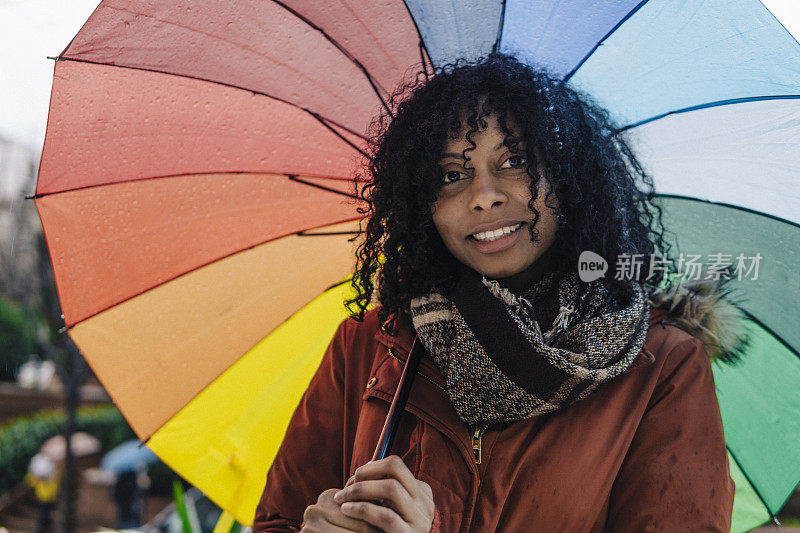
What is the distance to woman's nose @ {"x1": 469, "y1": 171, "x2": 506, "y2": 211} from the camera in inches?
69.3

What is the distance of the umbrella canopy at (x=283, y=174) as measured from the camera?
6.12 feet

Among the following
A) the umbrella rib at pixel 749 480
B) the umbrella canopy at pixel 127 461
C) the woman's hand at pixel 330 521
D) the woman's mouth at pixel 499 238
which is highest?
the woman's mouth at pixel 499 238

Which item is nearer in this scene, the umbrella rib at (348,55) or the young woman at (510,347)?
the young woman at (510,347)

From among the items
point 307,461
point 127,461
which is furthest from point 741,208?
point 127,461

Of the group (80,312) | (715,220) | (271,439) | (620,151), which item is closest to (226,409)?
(271,439)

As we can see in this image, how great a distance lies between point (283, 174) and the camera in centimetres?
214

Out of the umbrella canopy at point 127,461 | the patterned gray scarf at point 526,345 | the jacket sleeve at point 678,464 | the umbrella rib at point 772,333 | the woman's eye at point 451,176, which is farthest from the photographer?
the umbrella canopy at point 127,461

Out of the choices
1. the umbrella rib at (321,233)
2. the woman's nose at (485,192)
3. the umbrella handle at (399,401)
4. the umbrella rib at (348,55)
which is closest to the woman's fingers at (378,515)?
the umbrella handle at (399,401)

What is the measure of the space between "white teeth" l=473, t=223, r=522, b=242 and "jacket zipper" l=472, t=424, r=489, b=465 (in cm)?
51

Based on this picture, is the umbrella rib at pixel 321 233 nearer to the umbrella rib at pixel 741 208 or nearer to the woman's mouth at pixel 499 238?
the woman's mouth at pixel 499 238

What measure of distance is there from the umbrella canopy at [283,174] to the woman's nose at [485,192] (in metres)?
0.42

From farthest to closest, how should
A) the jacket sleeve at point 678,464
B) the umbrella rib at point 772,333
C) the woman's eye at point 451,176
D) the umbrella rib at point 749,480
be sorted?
the umbrella rib at point 749,480
the umbrella rib at point 772,333
the woman's eye at point 451,176
the jacket sleeve at point 678,464

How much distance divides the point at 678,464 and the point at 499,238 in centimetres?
72

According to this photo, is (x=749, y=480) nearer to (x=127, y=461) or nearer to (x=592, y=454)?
(x=592, y=454)
